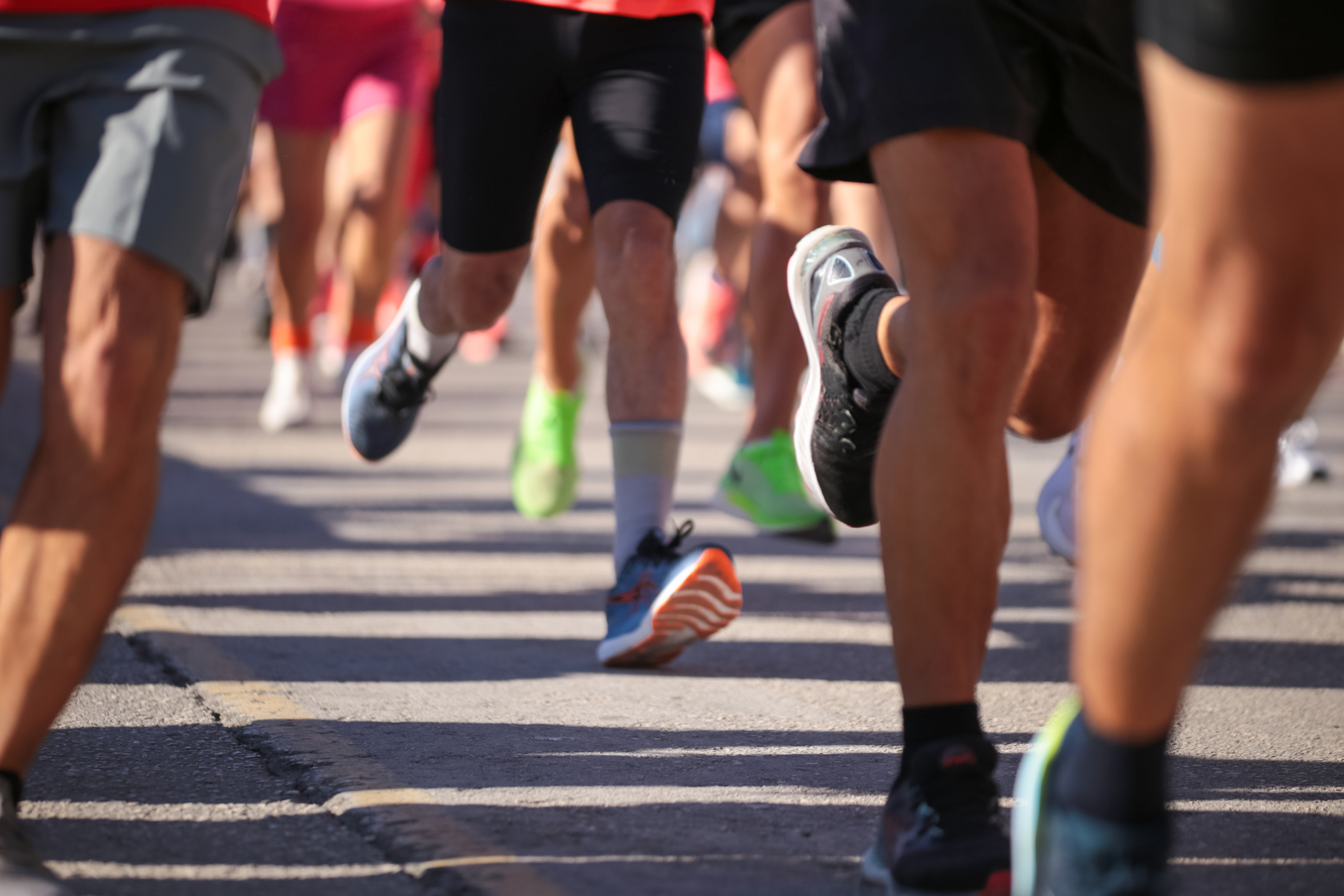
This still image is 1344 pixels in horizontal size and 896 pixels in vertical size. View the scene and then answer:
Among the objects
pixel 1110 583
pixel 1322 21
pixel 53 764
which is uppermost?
pixel 1322 21

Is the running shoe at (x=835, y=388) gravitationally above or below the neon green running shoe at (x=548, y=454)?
above

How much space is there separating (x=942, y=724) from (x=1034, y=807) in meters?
0.22

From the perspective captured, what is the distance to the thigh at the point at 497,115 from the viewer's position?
3.13 meters

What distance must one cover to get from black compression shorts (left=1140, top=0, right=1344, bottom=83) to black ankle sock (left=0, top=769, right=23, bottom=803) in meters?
1.50

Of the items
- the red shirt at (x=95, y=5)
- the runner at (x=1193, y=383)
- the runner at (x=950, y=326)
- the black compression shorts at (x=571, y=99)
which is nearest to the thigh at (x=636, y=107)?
the black compression shorts at (x=571, y=99)

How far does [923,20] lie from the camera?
1.97m

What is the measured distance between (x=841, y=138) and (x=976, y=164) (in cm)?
27

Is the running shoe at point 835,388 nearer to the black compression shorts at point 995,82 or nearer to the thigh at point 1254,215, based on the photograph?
the black compression shorts at point 995,82

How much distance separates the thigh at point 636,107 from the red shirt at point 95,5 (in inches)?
47.1

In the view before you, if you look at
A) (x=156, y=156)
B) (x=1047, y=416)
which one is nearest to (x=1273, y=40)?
(x=156, y=156)

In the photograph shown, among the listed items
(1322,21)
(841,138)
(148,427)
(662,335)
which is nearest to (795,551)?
(662,335)

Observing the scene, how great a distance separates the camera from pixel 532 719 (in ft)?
8.81

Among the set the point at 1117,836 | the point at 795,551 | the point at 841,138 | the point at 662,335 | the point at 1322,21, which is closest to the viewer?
the point at 1322,21

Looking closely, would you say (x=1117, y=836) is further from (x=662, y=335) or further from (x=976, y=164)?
(x=662, y=335)
